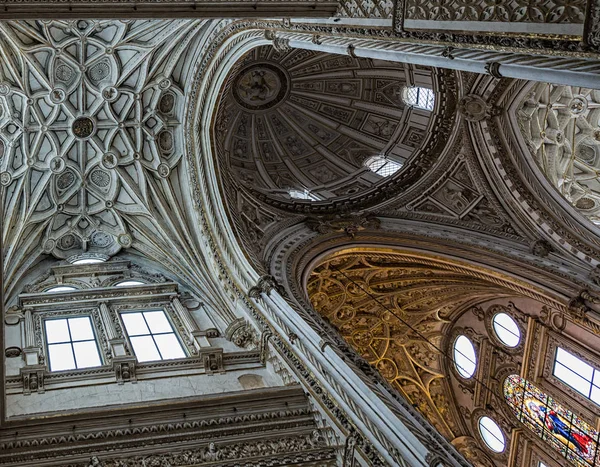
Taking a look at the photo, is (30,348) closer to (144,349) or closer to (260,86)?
(144,349)

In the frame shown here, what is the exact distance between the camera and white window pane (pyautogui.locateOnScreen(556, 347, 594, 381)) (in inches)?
722

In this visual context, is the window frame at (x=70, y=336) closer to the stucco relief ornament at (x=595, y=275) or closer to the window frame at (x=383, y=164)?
the window frame at (x=383, y=164)

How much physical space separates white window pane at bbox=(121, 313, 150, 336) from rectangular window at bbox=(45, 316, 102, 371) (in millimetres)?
883

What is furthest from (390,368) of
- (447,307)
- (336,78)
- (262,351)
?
(336,78)

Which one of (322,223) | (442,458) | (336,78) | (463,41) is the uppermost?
(336,78)

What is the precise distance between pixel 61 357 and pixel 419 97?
13.6 m

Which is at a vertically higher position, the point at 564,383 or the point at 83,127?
the point at 83,127

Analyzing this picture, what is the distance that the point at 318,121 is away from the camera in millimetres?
25344

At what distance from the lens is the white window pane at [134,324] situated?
16.9 m

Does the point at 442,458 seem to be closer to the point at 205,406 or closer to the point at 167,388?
the point at 205,406

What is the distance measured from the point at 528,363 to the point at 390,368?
16.3 ft

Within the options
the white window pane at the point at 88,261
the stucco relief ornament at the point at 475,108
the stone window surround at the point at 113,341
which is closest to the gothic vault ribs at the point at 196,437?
the stone window surround at the point at 113,341

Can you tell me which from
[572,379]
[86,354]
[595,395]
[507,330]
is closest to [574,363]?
[572,379]

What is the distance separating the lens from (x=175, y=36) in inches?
763
